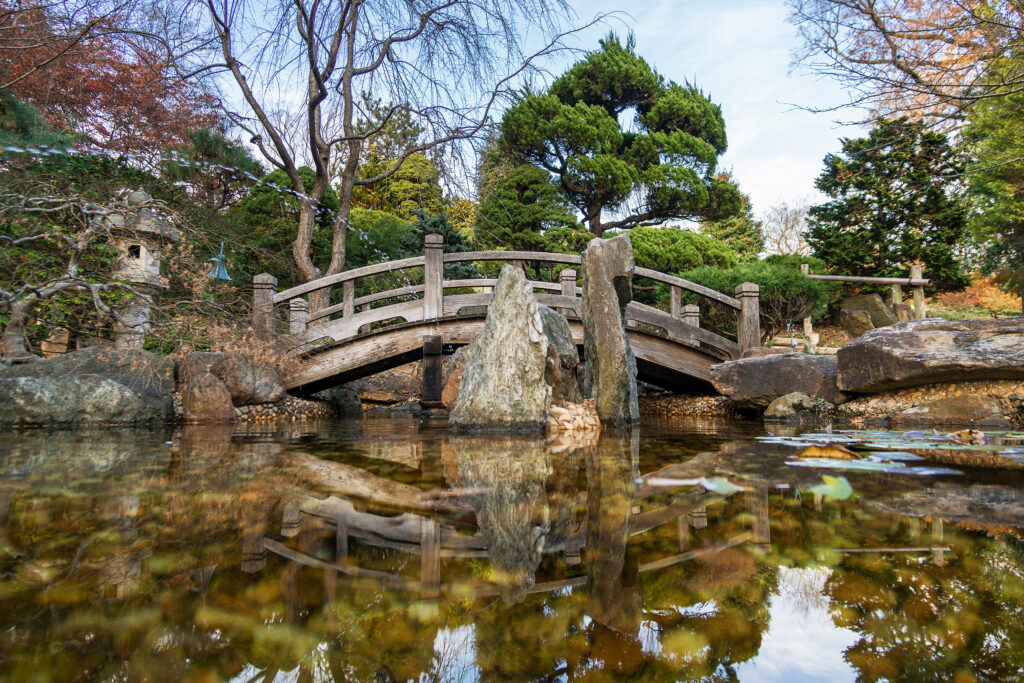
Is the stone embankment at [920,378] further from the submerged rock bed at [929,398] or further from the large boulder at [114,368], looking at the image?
the large boulder at [114,368]

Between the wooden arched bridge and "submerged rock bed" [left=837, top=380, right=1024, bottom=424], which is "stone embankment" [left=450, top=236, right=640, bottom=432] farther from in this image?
the wooden arched bridge

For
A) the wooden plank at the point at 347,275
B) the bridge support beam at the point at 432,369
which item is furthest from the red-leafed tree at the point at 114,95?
the bridge support beam at the point at 432,369

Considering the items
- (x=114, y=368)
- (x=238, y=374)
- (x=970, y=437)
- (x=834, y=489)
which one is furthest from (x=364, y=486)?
Result: (x=238, y=374)

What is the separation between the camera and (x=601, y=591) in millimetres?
913

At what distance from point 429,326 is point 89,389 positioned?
3806 millimetres

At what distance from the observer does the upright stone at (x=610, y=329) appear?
16.2 ft

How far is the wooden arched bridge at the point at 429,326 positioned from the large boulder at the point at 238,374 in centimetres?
53

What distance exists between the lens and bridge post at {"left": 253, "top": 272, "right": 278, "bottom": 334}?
7.02 metres

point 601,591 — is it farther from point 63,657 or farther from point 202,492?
point 202,492

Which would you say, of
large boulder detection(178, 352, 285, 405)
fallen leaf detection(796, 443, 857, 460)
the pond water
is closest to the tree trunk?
large boulder detection(178, 352, 285, 405)

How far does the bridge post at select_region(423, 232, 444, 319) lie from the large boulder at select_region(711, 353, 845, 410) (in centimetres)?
371

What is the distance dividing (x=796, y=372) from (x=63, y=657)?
6.16 m

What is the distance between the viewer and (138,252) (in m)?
6.94

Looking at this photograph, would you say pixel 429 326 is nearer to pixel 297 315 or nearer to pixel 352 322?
pixel 352 322
